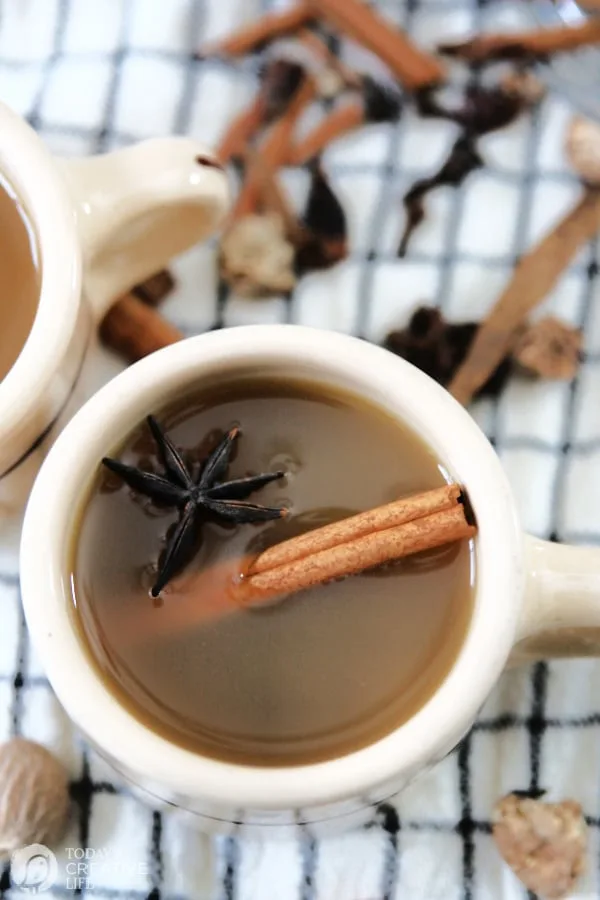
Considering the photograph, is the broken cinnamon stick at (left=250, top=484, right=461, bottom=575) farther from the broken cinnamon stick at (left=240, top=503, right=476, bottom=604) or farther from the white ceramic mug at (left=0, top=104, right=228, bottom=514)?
the white ceramic mug at (left=0, top=104, right=228, bottom=514)

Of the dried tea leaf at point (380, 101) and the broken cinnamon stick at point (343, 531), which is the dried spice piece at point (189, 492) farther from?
the dried tea leaf at point (380, 101)

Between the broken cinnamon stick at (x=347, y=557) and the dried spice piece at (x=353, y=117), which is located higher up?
the dried spice piece at (x=353, y=117)

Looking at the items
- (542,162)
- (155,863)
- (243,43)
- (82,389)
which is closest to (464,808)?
(155,863)

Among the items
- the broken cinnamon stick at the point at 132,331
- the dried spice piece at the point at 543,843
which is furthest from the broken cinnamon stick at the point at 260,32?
the dried spice piece at the point at 543,843

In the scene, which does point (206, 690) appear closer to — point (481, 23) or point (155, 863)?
point (155, 863)

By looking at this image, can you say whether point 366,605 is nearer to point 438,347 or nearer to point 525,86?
point 438,347

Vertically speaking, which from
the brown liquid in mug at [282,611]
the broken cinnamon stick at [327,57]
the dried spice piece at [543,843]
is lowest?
the dried spice piece at [543,843]

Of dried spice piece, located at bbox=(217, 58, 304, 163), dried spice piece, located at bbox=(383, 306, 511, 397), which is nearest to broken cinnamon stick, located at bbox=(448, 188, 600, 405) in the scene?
dried spice piece, located at bbox=(383, 306, 511, 397)
